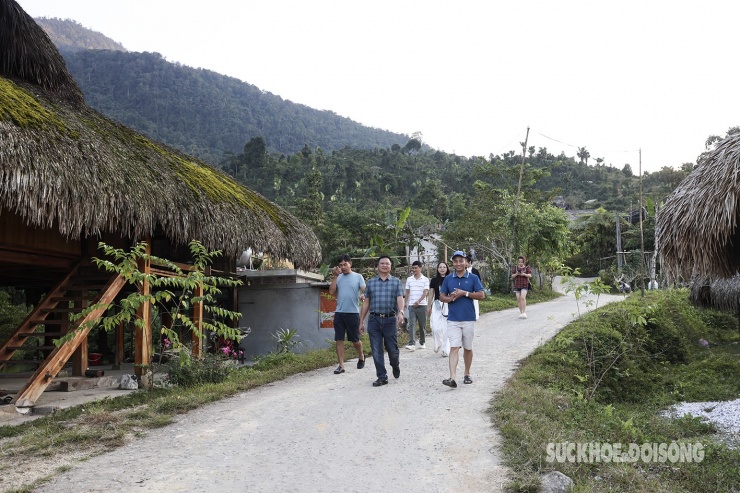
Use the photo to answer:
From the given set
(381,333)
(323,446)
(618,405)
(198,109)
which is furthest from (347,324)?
(198,109)

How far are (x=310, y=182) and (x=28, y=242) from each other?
3015 cm

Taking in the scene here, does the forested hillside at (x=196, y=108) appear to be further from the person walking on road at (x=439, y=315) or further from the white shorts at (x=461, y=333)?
the white shorts at (x=461, y=333)

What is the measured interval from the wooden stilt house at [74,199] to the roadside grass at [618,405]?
5005mm

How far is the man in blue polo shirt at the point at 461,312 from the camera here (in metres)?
6.50

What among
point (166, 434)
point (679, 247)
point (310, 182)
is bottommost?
point (166, 434)

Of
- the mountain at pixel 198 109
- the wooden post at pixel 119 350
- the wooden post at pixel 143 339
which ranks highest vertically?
the mountain at pixel 198 109

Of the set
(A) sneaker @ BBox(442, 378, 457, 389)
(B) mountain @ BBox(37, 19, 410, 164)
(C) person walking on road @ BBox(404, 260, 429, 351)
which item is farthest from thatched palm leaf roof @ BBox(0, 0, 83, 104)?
(B) mountain @ BBox(37, 19, 410, 164)

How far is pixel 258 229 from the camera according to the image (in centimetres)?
1040

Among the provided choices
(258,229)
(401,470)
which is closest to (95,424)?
(401,470)

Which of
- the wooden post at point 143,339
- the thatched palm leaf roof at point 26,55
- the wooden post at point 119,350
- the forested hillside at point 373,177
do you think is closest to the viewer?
the wooden post at point 143,339

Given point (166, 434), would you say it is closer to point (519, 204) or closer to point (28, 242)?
point (28, 242)

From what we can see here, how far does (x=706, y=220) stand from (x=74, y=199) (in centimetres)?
669

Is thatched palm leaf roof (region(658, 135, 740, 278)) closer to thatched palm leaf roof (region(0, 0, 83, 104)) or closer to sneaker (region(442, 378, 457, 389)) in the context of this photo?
sneaker (region(442, 378, 457, 389))

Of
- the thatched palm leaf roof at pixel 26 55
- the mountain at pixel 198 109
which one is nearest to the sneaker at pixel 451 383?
the thatched palm leaf roof at pixel 26 55
